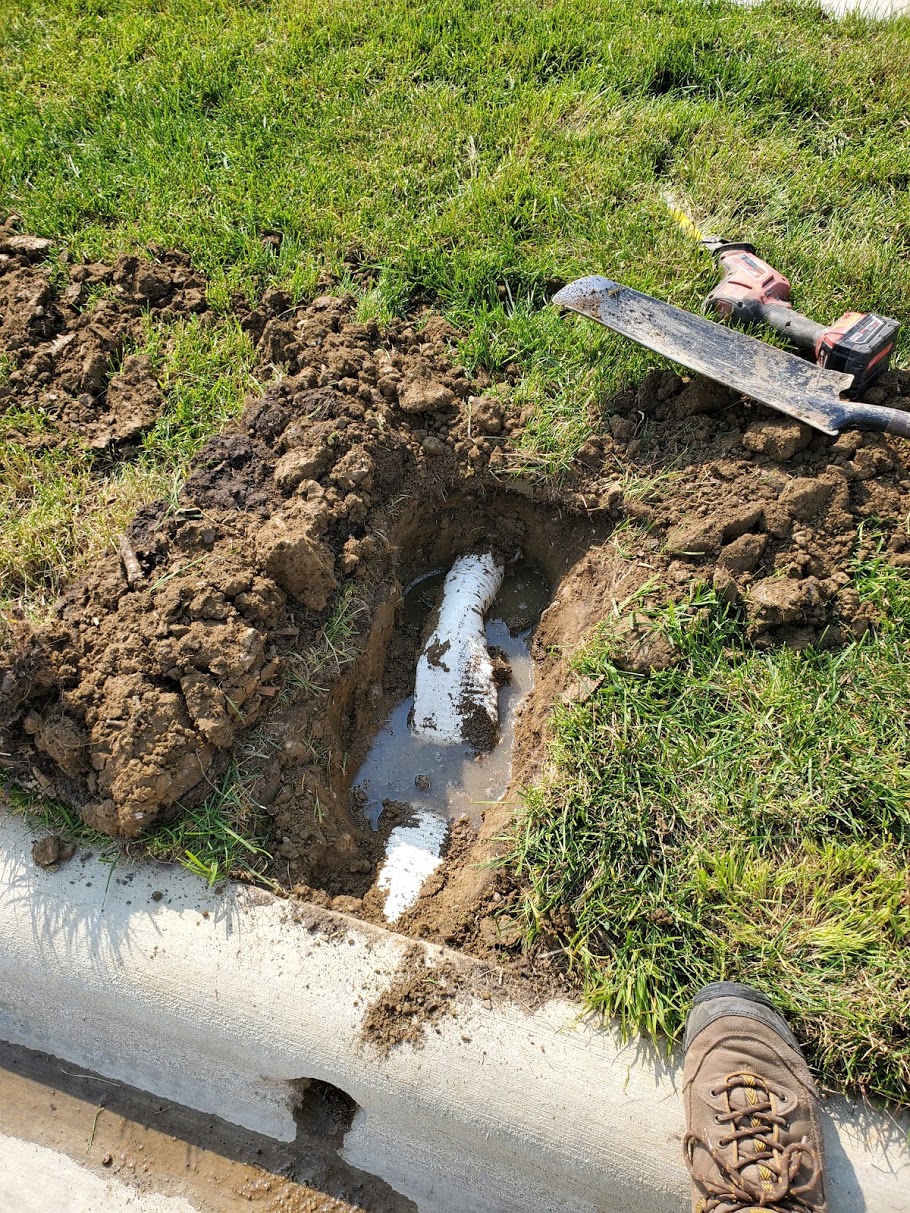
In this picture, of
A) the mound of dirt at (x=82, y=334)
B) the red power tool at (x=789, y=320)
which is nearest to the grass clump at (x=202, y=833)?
the mound of dirt at (x=82, y=334)

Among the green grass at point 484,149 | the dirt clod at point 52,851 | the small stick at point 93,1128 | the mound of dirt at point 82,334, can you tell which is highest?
the green grass at point 484,149

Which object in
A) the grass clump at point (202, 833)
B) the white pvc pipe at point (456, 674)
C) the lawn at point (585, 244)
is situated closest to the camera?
the lawn at point (585, 244)

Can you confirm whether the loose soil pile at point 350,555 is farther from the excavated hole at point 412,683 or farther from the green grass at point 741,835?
the green grass at point 741,835

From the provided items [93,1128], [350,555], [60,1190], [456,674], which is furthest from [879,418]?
[60,1190]

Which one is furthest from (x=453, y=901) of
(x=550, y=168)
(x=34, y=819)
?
(x=550, y=168)

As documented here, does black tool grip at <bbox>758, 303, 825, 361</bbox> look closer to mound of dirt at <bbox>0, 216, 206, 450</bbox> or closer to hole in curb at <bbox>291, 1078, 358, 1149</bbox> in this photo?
mound of dirt at <bbox>0, 216, 206, 450</bbox>

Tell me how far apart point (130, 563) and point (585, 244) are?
2218 mm

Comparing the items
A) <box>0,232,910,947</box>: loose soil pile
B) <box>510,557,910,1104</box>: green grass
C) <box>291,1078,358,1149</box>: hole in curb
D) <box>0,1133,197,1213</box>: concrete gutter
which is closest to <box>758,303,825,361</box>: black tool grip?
<box>0,232,910,947</box>: loose soil pile

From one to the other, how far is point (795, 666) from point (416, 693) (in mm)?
1251

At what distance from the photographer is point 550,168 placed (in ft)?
11.6

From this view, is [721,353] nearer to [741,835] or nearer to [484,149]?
[741,835]

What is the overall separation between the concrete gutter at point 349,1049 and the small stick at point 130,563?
0.78 meters

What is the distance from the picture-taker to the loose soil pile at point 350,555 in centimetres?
230

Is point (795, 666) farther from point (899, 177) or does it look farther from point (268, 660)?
point (899, 177)
